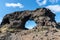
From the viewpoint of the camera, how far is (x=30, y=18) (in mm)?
56906

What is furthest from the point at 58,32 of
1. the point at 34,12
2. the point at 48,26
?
the point at 34,12

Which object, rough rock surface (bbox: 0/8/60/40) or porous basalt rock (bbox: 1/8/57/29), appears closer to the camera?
rough rock surface (bbox: 0/8/60/40)

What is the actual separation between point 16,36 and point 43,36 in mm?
7278

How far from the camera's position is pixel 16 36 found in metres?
45.4

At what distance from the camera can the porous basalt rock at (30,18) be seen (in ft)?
172

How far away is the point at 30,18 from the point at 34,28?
622 centimetres

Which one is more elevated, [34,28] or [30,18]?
[30,18]

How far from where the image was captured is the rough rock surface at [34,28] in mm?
43062

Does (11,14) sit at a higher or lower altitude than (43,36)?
higher

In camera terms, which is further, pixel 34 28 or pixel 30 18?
pixel 30 18

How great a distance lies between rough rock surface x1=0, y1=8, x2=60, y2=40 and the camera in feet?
141

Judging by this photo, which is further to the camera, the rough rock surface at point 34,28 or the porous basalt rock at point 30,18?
the porous basalt rock at point 30,18

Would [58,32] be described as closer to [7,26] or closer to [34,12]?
[34,12]

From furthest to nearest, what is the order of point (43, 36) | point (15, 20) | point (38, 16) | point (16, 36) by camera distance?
point (15, 20)
point (38, 16)
point (16, 36)
point (43, 36)
